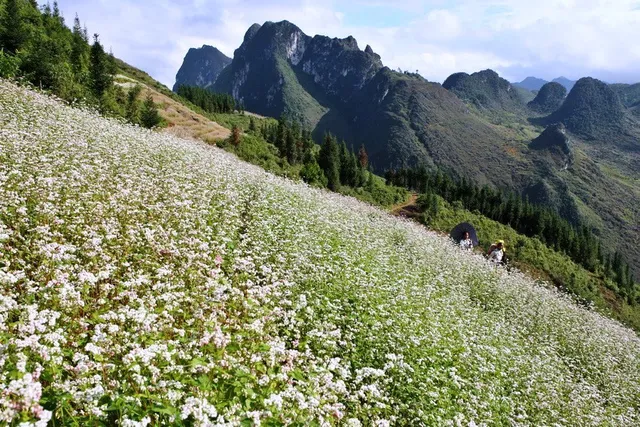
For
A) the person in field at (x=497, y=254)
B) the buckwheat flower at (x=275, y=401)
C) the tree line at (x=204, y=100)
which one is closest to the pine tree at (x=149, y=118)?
the person in field at (x=497, y=254)

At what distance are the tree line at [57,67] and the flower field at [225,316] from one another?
11.9m

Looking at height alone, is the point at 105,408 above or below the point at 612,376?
above

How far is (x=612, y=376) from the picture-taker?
38.5ft

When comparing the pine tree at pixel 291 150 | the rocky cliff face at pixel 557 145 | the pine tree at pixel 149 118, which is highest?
the rocky cliff face at pixel 557 145

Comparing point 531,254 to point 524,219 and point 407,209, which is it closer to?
point 407,209

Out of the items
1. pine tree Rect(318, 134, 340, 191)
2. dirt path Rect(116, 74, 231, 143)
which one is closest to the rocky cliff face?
pine tree Rect(318, 134, 340, 191)

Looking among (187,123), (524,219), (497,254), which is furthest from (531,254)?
(187,123)

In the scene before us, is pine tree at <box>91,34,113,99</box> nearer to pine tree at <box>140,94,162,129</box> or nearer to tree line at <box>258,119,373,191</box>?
pine tree at <box>140,94,162,129</box>

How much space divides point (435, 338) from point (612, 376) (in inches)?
321

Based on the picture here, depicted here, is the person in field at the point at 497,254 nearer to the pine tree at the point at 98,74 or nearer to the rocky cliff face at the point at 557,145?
the pine tree at the point at 98,74

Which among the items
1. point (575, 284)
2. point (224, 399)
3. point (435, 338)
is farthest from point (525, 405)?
point (575, 284)

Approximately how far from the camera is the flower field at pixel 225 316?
11.7 ft

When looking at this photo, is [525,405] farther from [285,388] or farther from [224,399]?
[224,399]

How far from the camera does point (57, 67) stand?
2572cm
